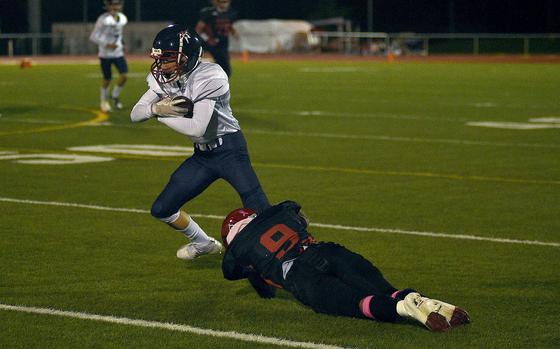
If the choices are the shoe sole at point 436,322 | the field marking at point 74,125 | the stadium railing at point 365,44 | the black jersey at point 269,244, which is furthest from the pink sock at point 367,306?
the stadium railing at point 365,44

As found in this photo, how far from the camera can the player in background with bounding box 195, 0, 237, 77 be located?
2236cm

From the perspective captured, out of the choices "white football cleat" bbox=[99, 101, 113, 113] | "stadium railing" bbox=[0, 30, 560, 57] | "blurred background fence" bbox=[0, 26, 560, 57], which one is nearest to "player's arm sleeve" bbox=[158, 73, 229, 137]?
"white football cleat" bbox=[99, 101, 113, 113]

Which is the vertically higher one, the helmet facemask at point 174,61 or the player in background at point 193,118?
the helmet facemask at point 174,61

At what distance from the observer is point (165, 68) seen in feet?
25.0

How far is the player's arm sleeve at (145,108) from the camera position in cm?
771

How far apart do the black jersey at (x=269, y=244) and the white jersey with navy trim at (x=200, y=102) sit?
105 centimetres

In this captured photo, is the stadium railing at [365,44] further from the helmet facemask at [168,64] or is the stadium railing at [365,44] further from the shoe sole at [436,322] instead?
the shoe sole at [436,322]

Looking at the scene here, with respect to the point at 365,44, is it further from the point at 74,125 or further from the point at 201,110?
the point at 201,110

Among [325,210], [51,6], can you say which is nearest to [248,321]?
[325,210]

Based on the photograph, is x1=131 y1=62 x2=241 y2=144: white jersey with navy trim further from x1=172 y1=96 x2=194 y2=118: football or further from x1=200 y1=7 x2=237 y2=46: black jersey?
x1=200 y1=7 x2=237 y2=46: black jersey

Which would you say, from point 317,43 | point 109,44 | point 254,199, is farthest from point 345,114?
point 317,43

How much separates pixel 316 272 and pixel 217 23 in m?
16.6

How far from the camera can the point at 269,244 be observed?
6.63 m

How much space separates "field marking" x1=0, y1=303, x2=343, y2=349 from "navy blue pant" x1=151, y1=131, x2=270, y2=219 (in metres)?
1.31
